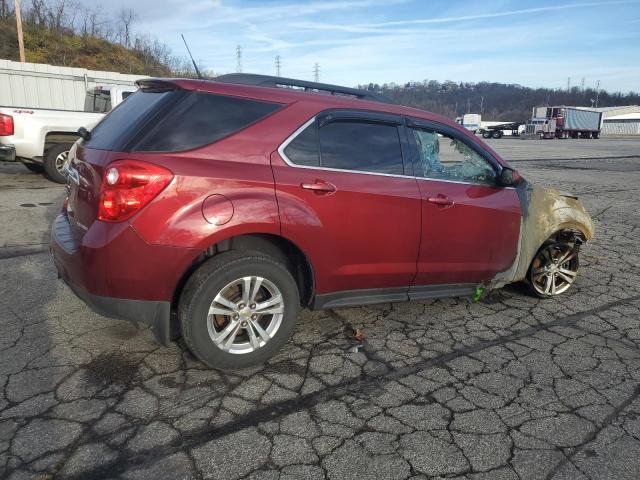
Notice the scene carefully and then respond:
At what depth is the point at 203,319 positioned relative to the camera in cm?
292

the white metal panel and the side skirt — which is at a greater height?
the white metal panel

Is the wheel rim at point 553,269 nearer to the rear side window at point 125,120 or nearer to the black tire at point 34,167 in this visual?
the rear side window at point 125,120

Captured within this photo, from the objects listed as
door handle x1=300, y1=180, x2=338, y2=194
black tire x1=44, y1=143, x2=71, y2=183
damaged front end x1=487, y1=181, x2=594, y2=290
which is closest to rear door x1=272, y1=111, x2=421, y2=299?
door handle x1=300, y1=180, x2=338, y2=194

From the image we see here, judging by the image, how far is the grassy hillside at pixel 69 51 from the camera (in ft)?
115

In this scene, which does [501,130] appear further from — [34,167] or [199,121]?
[199,121]

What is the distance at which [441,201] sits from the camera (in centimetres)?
364

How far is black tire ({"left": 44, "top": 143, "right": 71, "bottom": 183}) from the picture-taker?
368 inches

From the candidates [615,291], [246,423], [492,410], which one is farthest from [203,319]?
[615,291]

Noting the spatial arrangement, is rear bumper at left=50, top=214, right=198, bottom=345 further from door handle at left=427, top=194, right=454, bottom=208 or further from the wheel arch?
door handle at left=427, top=194, right=454, bottom=208

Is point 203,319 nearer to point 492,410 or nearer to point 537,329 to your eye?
point 492,410

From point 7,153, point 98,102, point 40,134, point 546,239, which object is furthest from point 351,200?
point 98,102

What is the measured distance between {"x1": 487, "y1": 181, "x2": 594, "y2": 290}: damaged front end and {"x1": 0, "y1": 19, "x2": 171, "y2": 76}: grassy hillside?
38.3m

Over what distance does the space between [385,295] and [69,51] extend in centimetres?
4058

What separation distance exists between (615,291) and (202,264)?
4179mm
